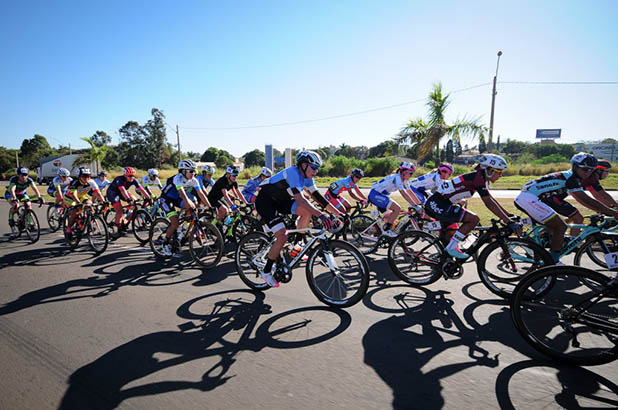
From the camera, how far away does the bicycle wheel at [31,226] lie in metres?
7.81

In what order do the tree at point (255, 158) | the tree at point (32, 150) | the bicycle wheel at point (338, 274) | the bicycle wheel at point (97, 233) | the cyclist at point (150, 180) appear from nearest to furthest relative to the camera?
the bicycle wheel at point (338, 274) < the bicycle wheel at point (97, 233) < the cyclist at point (150, 180) < the tree at point (32, 150) < the tree at point (255, 158)

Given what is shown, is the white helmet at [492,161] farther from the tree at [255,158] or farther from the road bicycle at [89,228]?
the tree at [255,158]

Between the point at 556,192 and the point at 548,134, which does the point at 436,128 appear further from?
the point at 548,134

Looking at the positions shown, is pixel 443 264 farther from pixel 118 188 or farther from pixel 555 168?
pixel 555 168

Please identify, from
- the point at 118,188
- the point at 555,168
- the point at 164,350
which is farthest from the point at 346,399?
the point at 555,168

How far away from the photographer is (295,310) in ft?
12.7

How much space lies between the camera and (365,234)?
7.05 meters

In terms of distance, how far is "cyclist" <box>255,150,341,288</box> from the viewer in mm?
4125

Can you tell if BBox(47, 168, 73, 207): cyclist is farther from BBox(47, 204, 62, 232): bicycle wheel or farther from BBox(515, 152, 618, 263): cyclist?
BBox(515, 152, 618, 263): cyclist

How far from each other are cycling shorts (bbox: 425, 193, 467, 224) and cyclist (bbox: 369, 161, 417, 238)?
1297 millimetres

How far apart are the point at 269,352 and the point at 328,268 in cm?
133

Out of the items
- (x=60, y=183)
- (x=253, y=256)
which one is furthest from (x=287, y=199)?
(x=60, y=183)

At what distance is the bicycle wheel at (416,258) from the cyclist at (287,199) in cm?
141

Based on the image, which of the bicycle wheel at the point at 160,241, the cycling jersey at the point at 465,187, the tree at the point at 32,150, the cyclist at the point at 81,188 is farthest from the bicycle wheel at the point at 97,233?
the tree at the point at 32,150
